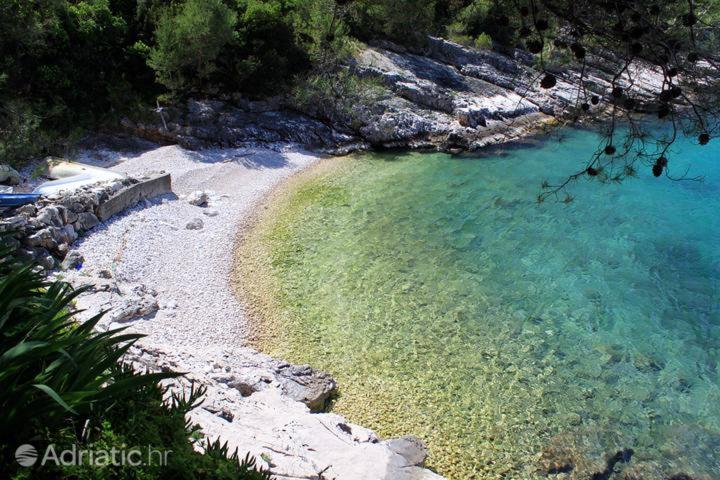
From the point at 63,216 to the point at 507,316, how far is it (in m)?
13.5

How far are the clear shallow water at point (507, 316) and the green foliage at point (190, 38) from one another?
8701mm

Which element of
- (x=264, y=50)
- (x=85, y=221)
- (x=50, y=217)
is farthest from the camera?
(x=264, y=50)

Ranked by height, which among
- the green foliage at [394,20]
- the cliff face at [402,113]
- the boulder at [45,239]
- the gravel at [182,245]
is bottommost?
the gravel at [182,245]

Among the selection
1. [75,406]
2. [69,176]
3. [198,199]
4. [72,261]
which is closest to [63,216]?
[72,261]

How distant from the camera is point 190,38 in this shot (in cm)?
2308

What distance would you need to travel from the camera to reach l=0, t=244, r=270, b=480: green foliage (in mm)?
4098

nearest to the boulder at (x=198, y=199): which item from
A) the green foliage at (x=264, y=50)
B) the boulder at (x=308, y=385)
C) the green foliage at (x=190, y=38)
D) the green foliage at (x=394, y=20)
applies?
the green foliage at (x=190, y=38)

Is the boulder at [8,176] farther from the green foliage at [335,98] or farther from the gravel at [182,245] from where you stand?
the green foliage at [335,98]

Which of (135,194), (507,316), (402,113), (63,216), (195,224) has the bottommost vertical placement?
(195,224)

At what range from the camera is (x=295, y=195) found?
67.6ft

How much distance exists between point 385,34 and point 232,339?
3038cm

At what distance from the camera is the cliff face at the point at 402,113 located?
80.3ft

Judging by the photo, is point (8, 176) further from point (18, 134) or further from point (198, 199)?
point (198, 199)

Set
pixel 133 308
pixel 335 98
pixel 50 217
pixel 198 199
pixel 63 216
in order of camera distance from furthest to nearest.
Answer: pixel 335 98, pixel 198 199, pixel 63 216, pixel 50 217, pixel 133 308
